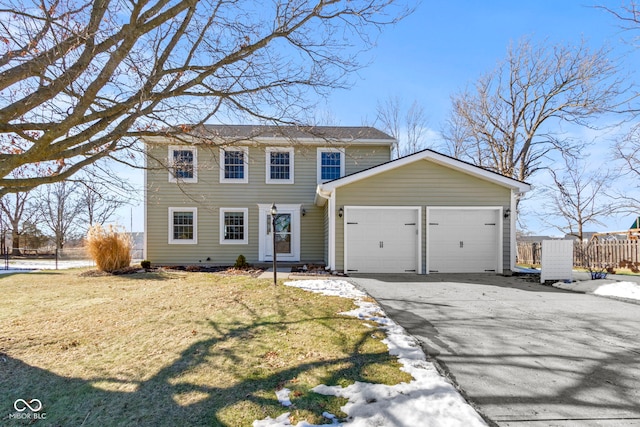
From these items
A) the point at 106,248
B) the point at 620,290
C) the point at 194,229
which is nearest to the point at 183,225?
the point at 194,229

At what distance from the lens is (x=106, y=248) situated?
11508mm

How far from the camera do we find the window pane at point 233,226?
1344 cm

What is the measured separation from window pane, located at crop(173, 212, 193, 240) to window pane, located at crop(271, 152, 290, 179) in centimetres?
377

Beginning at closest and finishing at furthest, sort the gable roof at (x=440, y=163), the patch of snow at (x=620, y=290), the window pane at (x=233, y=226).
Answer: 1. the patch of snow at (x=620, y=290)
2. the gable roof at (x=440, y=163)
3. the window pane at (x=233, y=226)

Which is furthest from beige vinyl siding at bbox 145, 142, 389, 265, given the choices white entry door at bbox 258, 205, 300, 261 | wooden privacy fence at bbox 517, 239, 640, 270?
wooden privacy fence at bbox 517, 239, 640, 270

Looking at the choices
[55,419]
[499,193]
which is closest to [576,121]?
[499,193]

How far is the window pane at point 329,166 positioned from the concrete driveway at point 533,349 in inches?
280

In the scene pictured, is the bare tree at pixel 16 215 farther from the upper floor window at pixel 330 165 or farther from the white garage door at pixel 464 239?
the white garage door at pixel 464 239

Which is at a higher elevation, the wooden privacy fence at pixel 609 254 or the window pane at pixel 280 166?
the window pane at pixel 280 166

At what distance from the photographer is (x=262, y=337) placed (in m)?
4.45

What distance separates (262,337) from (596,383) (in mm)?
3627

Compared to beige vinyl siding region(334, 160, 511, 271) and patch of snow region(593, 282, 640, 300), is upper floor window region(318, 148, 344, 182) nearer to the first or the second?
beige vinyl siding region(334, 160, 511, 271)

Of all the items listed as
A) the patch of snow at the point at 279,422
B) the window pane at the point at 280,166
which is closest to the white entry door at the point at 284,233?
the window pane at the point at 280,166

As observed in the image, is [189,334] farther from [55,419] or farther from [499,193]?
[499,193]
